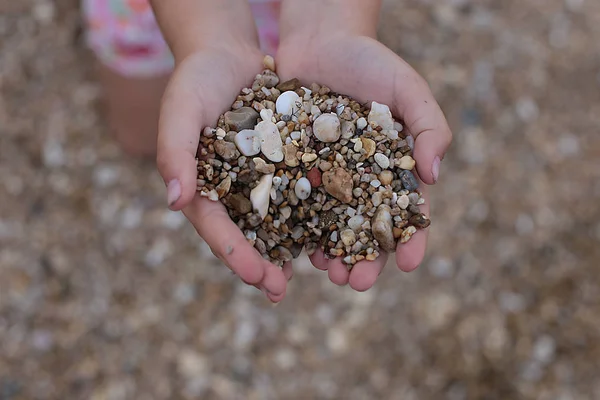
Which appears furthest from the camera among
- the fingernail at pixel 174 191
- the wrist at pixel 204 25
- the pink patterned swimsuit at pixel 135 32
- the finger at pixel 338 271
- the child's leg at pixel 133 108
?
the child's leg at pixel 133 108

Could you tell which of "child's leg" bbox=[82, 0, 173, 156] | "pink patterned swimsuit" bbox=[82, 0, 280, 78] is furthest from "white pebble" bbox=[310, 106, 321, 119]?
"child's leg" bbox=[82, 0, 173, 156]

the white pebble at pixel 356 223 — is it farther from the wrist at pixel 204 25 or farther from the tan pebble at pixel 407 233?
the wrist at pixel 204 25

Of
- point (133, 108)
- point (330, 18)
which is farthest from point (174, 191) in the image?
point (133, 108)

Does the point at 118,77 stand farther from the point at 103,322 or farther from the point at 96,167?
the point at 103,322

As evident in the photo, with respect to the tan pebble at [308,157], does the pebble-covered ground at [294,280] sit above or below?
below

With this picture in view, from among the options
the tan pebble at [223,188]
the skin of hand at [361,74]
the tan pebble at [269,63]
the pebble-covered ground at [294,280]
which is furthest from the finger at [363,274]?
the pebble-covered ground at [294,280]

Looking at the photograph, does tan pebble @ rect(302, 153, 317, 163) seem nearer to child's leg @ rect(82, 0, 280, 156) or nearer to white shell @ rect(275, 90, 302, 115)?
white shell @ rect(275, 90, 302, 115)

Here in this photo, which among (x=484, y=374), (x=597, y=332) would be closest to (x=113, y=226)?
(x=484, y=374)

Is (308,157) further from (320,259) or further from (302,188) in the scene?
(320,259)
